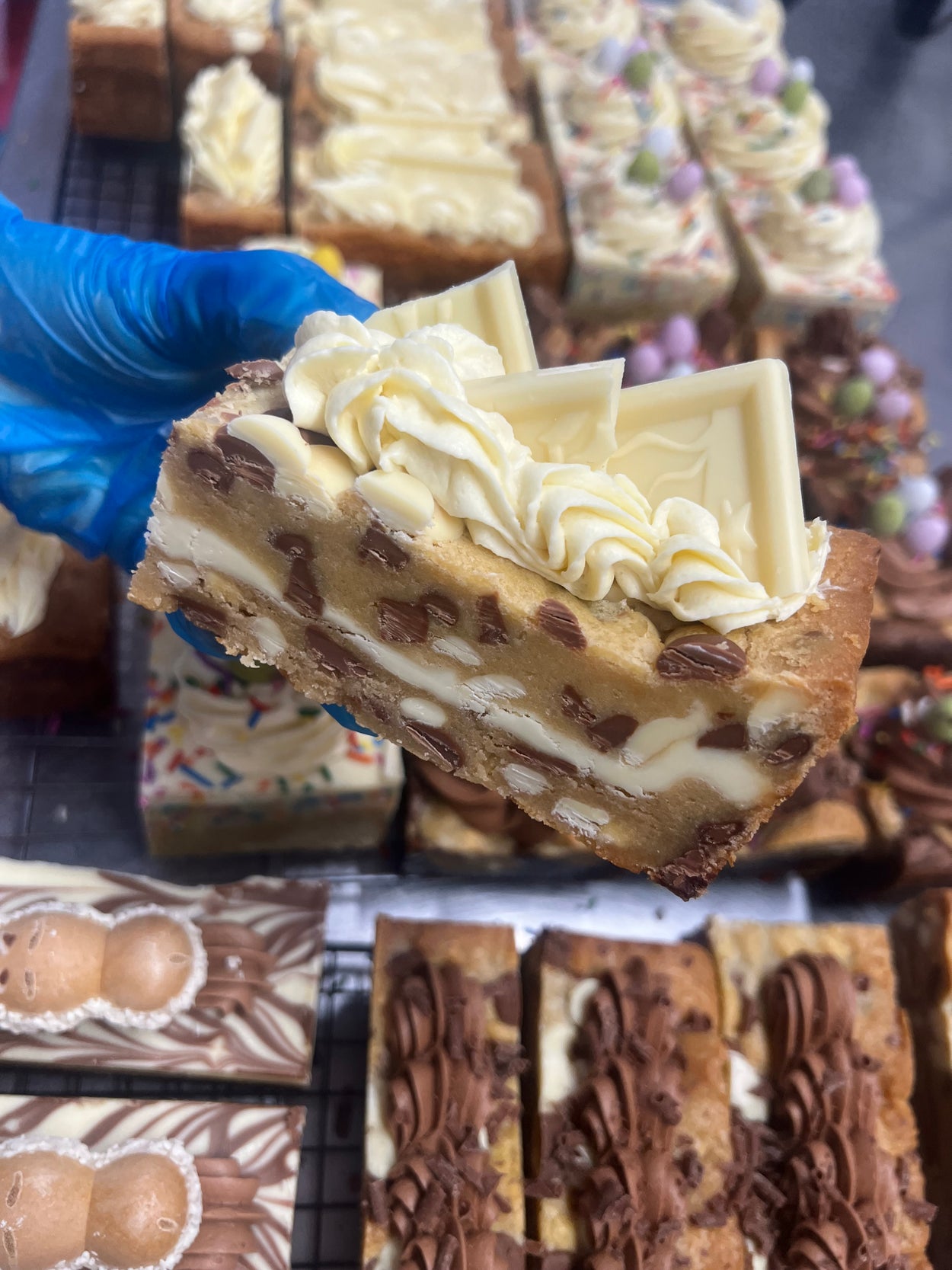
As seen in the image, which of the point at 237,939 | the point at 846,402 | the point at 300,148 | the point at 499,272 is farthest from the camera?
the point at 300,148

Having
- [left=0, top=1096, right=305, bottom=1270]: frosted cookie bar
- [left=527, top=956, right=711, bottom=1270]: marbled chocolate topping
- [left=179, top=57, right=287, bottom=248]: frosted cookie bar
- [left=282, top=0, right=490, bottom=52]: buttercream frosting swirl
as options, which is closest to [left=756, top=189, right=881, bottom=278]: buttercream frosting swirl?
[left=282, top=0, right=490, bottom=52]: buttercream frosting swirl

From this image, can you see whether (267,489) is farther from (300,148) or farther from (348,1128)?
(300,148)

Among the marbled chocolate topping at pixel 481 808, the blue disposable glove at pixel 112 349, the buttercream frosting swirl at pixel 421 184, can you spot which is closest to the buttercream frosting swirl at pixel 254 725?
the marbled chocolate topping at pixel 481 808

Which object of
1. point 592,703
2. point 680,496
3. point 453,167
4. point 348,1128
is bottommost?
point 348,1128

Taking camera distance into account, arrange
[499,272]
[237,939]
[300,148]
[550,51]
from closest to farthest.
Answer: [499,272], [237,939], [300,148], [550,51]

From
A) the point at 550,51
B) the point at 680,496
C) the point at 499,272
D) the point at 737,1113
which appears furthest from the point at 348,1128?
the point at 550,51

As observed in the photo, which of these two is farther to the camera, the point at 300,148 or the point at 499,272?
the point at 300,148

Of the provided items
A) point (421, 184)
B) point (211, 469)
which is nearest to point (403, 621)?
point (211, 469)
